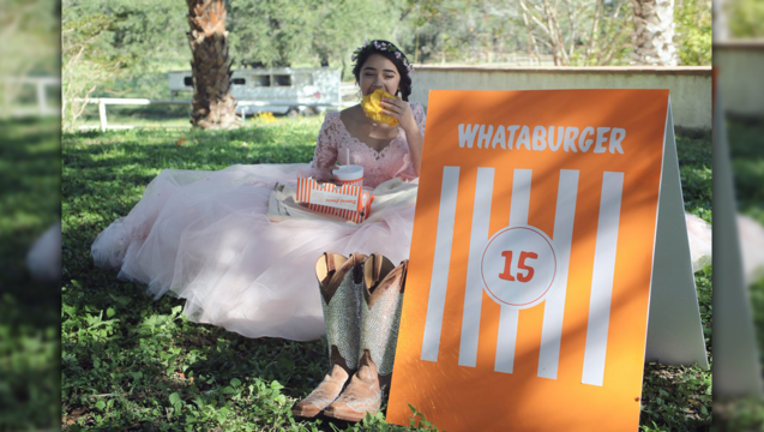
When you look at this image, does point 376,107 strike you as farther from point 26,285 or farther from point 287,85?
point 287,85

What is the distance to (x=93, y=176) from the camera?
6531 mm

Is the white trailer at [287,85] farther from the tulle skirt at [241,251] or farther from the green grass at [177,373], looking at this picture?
the tulle skirt at [241,251]

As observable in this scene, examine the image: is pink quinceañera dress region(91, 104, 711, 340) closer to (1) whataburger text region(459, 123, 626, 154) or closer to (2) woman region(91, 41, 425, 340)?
(2) woman region(91, 41, 425, 340)

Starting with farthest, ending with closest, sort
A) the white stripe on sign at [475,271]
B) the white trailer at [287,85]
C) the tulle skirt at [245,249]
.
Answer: the white trailer at [287,85]
the tulle skirt at [245,249]
the white stripe on sign at [475,271]

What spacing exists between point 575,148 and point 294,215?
1.77m

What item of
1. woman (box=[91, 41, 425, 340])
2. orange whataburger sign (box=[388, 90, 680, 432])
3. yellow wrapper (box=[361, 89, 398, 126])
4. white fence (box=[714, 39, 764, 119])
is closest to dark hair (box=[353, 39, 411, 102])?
woman (box=[91, 41, 425, 340])

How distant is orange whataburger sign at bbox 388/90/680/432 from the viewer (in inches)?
79.4

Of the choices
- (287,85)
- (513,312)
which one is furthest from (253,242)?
(287,85)

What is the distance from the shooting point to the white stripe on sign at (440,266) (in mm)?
2205

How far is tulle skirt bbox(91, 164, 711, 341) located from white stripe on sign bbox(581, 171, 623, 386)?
1235mm

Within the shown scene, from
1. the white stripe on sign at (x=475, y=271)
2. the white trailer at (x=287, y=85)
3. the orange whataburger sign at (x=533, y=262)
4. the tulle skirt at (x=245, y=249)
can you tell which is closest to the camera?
the orange whataburger sign at (x=533, y=262)

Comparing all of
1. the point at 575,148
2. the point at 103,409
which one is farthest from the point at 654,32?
the point at 103,409

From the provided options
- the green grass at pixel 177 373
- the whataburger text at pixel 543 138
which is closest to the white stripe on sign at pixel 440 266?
the whataburger text at pixel 543 138

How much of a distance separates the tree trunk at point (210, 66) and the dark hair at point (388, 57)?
7.76 meters
